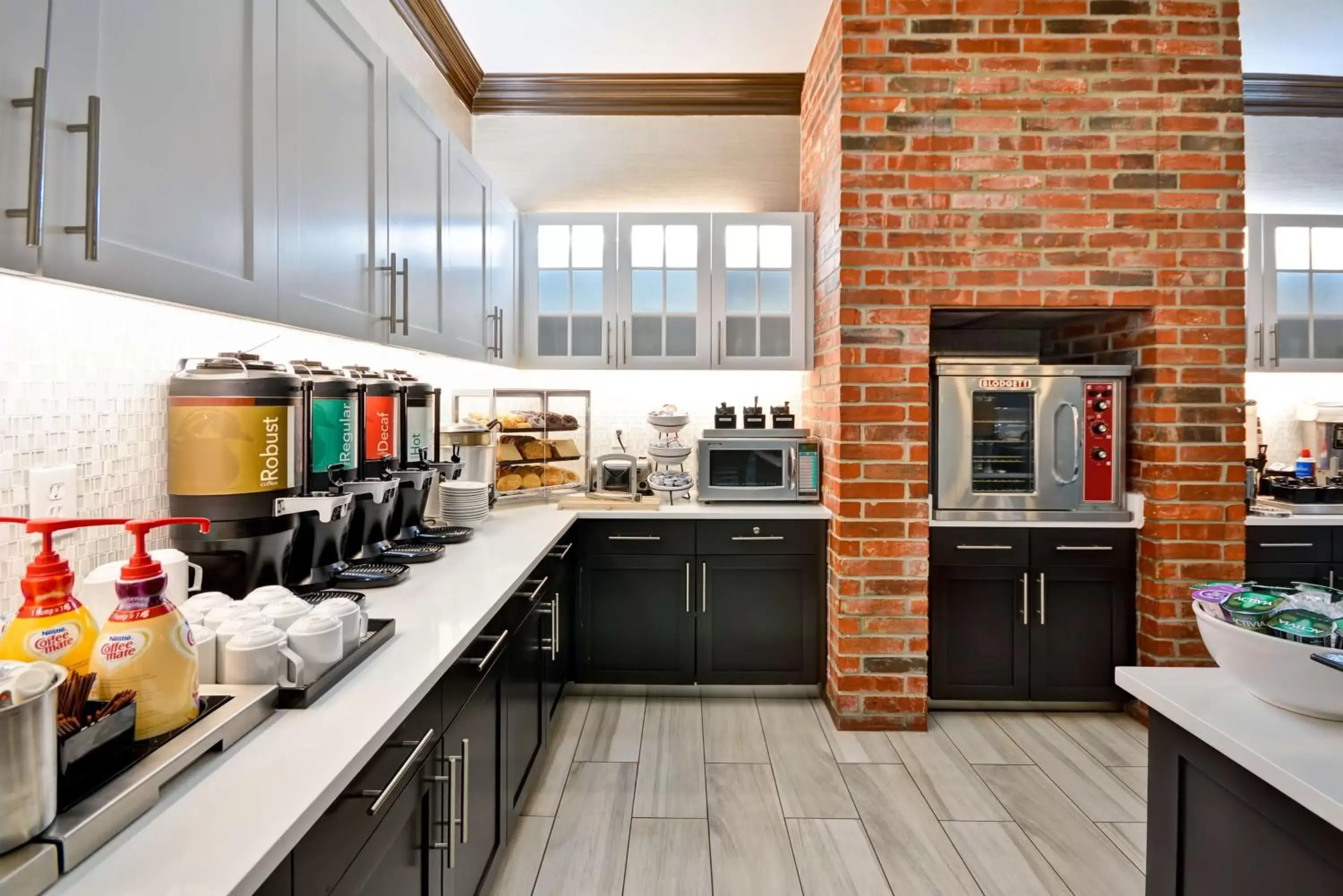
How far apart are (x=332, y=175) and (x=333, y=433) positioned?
636mm

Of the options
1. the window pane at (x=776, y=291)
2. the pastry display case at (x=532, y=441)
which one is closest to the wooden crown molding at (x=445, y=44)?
the pastry display case at (x=532, y=441)

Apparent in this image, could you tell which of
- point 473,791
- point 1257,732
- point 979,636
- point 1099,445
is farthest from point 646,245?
point 1257,732

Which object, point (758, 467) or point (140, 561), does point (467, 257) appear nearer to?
point (758, 467)

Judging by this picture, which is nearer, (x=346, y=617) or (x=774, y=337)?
(x=346, y=617)

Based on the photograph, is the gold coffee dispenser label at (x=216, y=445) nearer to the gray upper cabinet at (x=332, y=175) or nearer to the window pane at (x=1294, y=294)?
the gray upper cabinet at (x=332, y=175)

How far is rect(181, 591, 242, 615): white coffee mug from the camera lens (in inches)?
45.8

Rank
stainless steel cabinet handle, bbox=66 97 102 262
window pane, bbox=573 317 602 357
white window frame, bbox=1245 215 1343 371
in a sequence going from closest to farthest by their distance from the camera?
stainless steel cabinet handle, bbox=66 97 102 262 < white window frame, bbox=1245 215 1343 371 < window pane, bbox=573 317 602 357

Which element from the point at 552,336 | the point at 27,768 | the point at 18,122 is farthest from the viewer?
the point at 552,336

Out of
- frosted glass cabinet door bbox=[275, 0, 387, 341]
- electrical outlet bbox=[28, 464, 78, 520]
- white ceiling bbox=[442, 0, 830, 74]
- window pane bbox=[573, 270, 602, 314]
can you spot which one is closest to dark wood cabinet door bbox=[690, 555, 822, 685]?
window pane bbox=[573, 270, 602, 314]

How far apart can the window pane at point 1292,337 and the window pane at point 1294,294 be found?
0.05 meters

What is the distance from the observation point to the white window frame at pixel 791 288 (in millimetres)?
3443

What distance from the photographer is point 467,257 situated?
108 inches

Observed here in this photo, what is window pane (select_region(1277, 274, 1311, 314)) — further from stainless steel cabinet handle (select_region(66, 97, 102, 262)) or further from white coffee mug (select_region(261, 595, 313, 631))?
stainless steel cabinet handle (select_region(66, 97, 102, 262))

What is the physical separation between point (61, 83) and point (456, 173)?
5.84 ft
